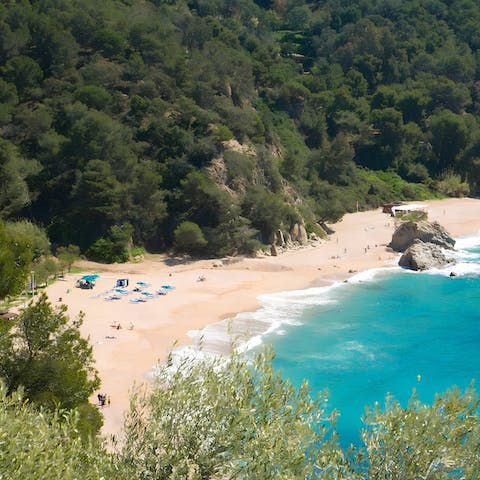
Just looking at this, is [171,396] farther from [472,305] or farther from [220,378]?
[472,305]

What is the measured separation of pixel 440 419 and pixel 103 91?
51865mm

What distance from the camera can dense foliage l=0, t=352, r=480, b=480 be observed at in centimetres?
1093

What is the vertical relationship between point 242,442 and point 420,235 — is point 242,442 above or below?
above

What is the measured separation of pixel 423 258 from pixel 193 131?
24.3 m

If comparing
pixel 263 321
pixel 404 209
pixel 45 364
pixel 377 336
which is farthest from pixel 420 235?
pixel 45 364

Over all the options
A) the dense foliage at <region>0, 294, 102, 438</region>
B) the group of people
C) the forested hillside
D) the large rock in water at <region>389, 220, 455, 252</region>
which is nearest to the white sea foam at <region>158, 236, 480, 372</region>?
the large rock in water at <region>389, 220, 455, 252</region>

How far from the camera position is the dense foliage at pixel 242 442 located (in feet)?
35.9

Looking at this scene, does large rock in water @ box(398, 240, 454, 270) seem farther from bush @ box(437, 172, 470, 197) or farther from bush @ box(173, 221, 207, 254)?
bush @ box(437, 172, 470, 197)

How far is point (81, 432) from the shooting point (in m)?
15.0

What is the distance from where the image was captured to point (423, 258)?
52531mm

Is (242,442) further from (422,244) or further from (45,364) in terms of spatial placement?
(422,244)

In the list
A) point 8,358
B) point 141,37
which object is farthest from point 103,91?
point 8,358

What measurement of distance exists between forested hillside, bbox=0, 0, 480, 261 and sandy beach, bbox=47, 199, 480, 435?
10.8 ft

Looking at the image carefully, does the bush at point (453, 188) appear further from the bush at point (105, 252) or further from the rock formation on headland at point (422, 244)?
the bush at point (105, 252)
